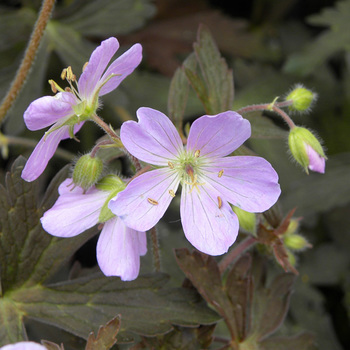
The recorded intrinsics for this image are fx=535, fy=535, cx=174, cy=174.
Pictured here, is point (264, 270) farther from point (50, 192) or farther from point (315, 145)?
point (50, 192)

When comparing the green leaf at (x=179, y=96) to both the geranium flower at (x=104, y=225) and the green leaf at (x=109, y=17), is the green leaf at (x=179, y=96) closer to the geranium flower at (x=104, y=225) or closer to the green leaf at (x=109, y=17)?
the geranium flower at (x=104, y=225)

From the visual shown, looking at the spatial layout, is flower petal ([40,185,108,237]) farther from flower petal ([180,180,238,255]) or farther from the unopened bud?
the unopened bud

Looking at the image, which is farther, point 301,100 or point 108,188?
point 301,100

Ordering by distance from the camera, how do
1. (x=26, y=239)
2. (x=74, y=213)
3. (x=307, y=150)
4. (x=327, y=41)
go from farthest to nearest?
1. (x=327, y=41)
2. (x=26, y=239)
3. (x=307, y=150)
4. (x=74, y=213)

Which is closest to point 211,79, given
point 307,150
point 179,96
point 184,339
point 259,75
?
point 179,96

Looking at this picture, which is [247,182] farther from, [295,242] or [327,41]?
[327,41]
